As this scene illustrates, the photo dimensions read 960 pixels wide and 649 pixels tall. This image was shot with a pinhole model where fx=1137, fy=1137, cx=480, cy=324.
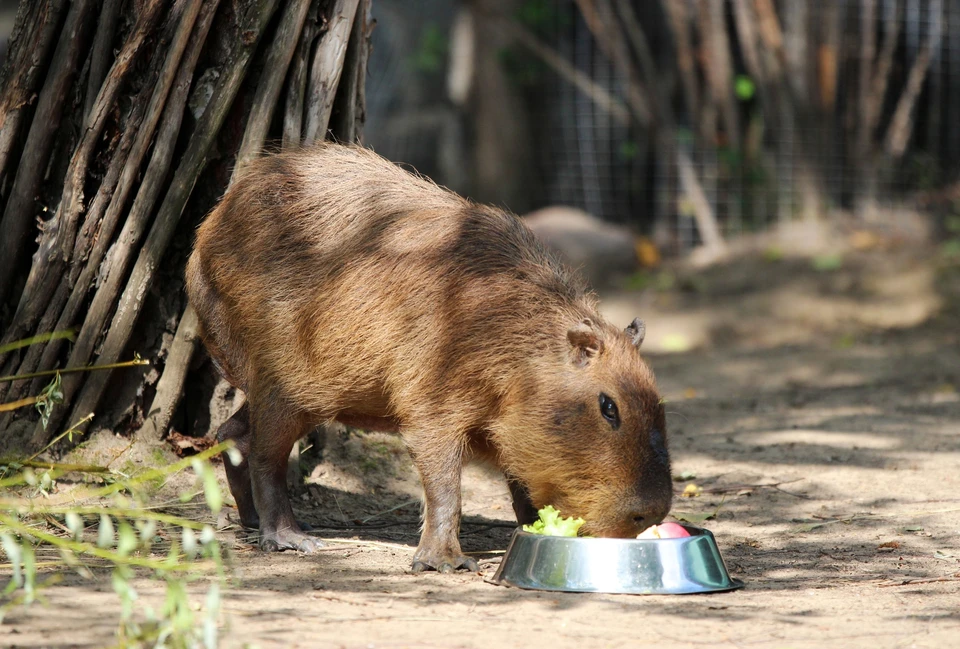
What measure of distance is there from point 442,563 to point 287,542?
2.23ft

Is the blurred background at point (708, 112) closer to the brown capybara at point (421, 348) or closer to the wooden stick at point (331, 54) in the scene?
the wooden stick at point (331, 54)

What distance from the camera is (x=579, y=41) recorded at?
11.7 m

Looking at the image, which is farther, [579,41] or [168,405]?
[579,41]

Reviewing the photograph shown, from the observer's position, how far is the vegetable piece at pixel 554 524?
391cm

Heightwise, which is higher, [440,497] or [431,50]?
[431,50]

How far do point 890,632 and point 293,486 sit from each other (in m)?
2.75

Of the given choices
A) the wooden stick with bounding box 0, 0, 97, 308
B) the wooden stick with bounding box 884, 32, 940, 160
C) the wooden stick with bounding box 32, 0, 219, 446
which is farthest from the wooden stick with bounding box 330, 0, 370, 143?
the wooden stick with bounding box 884, 32, 940, 160

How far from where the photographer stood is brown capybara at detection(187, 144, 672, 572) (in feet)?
13.1

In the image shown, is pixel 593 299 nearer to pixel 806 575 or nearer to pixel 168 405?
pixel 806 575

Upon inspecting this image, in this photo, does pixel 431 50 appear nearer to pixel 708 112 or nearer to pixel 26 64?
pixel 708 112

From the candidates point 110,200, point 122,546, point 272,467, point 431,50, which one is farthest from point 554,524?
point 431,50

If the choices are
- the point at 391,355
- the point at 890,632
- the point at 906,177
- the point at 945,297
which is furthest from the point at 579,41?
the point at 890,632

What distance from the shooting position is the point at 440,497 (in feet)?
13.4

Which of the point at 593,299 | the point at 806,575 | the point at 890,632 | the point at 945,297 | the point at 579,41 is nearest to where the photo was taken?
the point at 890,632
